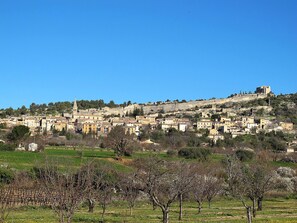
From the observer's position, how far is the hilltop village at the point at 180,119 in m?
122

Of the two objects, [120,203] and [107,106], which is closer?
[120,203]

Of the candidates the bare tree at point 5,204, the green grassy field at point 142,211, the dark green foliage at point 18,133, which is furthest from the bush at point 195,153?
the bare tree at point 5,204


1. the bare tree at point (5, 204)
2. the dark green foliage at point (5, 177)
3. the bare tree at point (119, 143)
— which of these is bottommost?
the bare tree at point (5, 204)

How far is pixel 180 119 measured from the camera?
5620 inches

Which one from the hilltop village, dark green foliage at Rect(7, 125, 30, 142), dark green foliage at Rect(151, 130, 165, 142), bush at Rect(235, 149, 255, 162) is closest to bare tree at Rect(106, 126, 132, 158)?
dark green foliage at Rect(7, 125, 30, 142)

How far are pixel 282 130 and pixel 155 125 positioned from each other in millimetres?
31279

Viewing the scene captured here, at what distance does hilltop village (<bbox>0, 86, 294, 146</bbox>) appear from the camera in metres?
122

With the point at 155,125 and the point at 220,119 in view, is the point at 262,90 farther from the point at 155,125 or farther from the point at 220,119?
the point at 155,125

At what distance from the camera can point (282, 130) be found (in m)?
117

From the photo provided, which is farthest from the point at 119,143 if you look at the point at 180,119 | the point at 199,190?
the point at 180,119

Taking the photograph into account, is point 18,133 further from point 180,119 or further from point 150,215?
point 180,119

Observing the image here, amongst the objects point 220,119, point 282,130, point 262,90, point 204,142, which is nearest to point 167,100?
point 262,90

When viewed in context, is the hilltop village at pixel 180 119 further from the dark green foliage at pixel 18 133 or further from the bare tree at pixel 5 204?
the bare tree at pixel 5 204

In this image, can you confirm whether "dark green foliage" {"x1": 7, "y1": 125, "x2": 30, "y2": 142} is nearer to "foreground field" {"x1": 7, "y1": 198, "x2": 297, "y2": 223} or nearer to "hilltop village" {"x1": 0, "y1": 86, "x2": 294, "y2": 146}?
"foreground field" {"x1": 7, "y1": 198, "x2": 297, "y2": 223}
